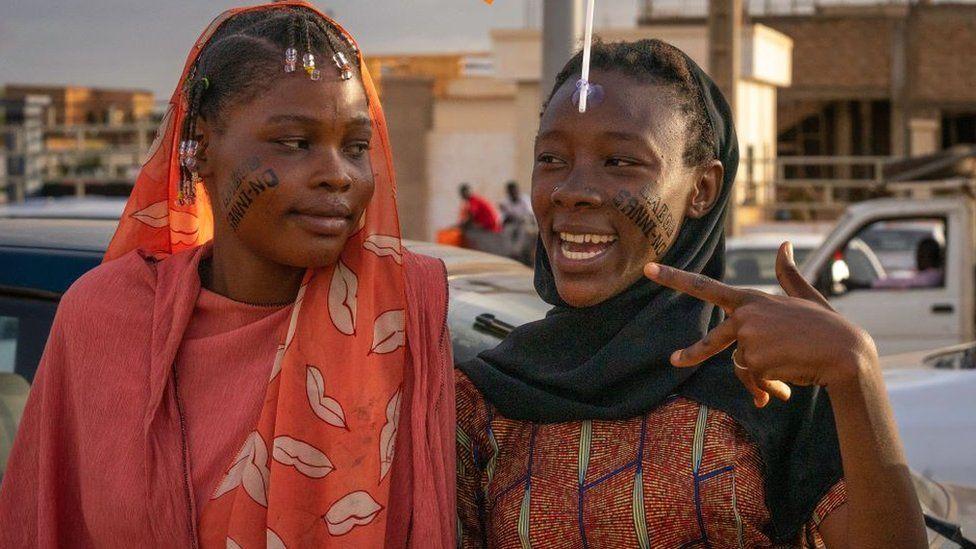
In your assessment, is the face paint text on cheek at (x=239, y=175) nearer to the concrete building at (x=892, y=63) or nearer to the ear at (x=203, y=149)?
the ear at (x=203, y=149)

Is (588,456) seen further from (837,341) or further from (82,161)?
(82,161)

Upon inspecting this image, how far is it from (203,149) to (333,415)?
57cm

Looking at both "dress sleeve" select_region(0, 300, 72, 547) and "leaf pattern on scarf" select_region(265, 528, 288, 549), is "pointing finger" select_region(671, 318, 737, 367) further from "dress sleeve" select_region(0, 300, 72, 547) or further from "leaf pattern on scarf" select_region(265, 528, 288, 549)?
"dress sleeve" select_region(0, 300, 72, 547)

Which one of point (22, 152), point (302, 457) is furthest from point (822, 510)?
point (22, 152)

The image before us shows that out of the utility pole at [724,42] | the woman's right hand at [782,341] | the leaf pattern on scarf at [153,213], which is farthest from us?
the utility pole at [724,42]

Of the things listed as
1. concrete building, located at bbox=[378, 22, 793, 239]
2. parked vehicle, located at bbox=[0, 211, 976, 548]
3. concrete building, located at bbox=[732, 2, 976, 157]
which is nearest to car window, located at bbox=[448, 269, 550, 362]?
parked vehicle, located at bbox=[0, 211, 976, 548]

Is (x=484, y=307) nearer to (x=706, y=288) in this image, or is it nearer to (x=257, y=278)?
(x=257, y=278)

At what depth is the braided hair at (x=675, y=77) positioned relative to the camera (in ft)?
7.26

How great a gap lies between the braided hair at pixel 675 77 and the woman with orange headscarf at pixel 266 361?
18.4 inches

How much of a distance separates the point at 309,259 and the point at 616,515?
68 centimetres

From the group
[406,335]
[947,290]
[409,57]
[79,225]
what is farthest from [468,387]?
[409,57]

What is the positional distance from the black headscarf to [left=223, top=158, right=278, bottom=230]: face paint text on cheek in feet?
1.64

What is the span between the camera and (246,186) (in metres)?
2.29

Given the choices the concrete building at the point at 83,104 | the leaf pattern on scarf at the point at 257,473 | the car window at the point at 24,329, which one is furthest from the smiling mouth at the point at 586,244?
the concrete building at the point at 83,104
